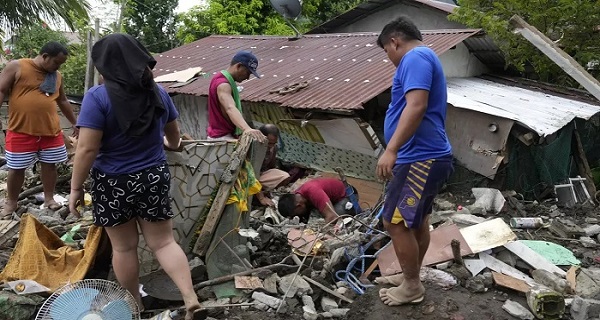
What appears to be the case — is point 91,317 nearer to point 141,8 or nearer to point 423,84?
point 423,84

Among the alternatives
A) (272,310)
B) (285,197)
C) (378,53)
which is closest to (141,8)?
(378,53)

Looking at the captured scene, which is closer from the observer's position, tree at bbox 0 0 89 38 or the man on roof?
the man on roof

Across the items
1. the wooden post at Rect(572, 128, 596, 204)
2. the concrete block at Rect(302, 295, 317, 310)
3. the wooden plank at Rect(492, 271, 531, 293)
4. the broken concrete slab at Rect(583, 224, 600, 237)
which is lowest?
the wooden post at Rect(572, 128, 596, 204)

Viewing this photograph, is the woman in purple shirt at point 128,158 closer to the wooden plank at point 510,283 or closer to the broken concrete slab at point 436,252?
the broken concrete slab at point 436,252

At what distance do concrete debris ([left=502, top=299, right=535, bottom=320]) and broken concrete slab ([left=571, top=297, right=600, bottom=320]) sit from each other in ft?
1.07

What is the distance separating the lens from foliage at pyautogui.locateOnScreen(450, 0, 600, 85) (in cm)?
836

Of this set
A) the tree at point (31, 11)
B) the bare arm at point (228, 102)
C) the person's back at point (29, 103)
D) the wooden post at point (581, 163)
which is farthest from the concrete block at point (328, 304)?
the tree at point (31, 11)

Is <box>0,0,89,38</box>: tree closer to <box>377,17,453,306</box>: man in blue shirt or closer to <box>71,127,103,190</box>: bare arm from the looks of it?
<box>71,127,103,190</box>: bare arm

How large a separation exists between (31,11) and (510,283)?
9.43 meters

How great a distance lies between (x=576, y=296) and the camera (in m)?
3.84

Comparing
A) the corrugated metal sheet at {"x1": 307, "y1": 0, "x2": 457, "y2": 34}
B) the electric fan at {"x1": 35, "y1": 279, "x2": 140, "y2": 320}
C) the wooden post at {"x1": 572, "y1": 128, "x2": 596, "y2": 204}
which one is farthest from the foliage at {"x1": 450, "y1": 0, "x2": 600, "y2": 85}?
the electric fan at {"x1": 35, "y1": 279, "x2": 140, "y2": 320}

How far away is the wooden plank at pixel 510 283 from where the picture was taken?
12.7 feet

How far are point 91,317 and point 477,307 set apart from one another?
2626mm

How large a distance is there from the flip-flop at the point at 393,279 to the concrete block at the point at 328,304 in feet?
1.28
